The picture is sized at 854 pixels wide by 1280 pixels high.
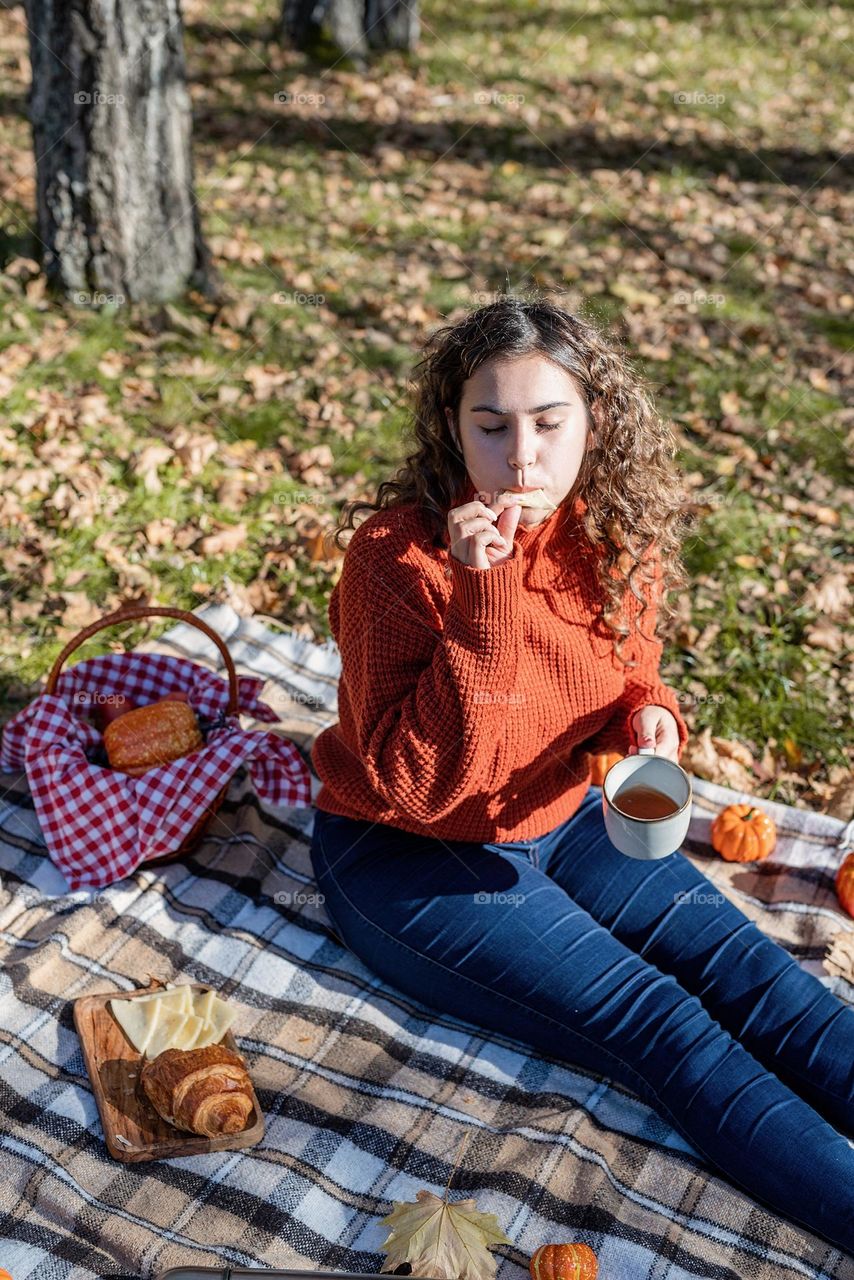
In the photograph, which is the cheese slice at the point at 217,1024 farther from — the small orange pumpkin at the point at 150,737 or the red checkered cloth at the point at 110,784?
the small orange pumpkin at the point at 150,737

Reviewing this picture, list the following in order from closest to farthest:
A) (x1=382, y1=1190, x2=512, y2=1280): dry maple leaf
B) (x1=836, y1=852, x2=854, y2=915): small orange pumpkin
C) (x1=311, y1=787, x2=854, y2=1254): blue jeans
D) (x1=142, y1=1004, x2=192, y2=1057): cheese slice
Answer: (x1=382, y1=1190, x2=512, y2=1280): dry maple leaf
(x1=311, y1=787, x2=854, y2=1254): blue jeans
(x1=142, y1=1004, x2=192, y2=1057): cheese slice
(x1=836, y1=852, x2=854, y2=915): small orange pumpkin

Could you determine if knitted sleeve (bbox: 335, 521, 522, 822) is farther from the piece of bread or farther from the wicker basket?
the wicker basket

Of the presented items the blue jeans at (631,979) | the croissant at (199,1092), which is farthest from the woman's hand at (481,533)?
the croissant at (199,1092)

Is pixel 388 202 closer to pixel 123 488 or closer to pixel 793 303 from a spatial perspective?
pixel 793 303

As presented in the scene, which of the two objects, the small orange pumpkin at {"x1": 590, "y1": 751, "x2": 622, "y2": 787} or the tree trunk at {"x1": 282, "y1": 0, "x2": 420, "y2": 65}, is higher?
the tree trunk at {"x1": 282, "y1": 0, "x2": 420, "y2": 65}

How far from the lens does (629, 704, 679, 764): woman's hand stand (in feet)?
9.75

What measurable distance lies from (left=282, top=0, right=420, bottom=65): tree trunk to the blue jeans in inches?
309

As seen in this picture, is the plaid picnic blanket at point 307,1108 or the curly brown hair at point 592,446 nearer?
the plaid picnic blanket at point 307,1108

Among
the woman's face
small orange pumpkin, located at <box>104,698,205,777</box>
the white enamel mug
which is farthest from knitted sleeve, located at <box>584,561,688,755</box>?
small orange pumpkin, located at <box>104,698,205,777</box>

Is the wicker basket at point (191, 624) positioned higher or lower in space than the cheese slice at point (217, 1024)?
higher

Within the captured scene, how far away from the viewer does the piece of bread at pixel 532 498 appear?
103 inches

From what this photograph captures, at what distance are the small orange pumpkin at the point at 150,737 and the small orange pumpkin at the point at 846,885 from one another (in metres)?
1.91

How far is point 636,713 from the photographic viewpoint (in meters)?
3.06

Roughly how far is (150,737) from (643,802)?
1464 millimetres
